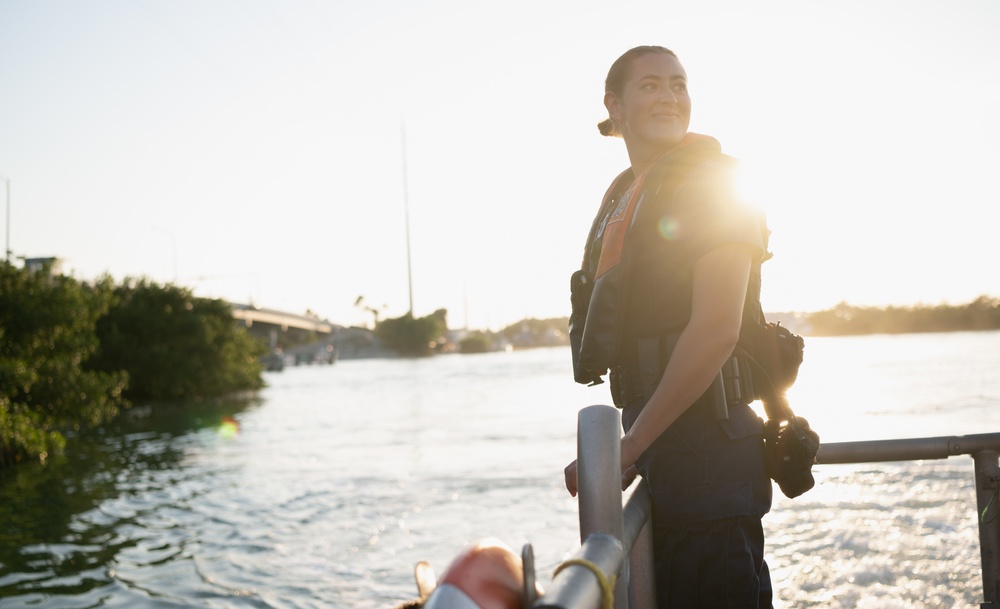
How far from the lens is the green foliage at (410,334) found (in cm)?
12794

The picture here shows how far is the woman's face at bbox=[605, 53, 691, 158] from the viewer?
230cm

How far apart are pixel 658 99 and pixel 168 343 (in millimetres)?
45055

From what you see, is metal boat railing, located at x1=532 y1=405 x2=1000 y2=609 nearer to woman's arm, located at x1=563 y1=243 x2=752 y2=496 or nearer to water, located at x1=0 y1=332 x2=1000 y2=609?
woman's arm, located at x1=563 y1=243 x2=752 y2=496

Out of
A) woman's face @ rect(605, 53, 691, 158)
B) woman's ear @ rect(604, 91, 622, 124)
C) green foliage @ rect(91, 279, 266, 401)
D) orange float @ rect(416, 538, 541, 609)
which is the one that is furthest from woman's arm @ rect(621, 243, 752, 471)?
green foliage @ rect(91, 279, 266, 401)

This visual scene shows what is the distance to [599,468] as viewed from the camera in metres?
1.25

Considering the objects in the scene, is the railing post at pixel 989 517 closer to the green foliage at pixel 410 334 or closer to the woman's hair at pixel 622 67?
the woman's hair at pixel 622 67

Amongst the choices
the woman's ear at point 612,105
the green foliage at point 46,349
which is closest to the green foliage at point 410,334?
the green foliage at point 46,349

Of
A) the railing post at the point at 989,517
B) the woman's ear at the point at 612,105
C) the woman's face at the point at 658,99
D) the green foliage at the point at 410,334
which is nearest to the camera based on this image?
the woman's face at the point at 658,99

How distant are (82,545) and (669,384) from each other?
1099cm

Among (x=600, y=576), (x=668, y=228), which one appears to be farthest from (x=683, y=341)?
(x=600, y=576)

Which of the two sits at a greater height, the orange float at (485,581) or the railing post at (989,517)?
the orange float at (485,581)

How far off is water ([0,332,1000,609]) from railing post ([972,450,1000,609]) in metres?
4.73

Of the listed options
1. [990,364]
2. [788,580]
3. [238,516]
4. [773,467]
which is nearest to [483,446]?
[238,516]

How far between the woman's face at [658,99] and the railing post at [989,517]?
1541 millimetres
